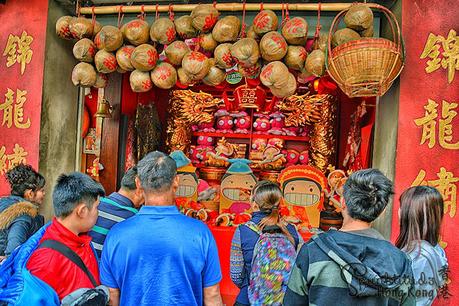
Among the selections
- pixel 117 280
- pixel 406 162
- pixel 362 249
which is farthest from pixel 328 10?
pixel 117 280

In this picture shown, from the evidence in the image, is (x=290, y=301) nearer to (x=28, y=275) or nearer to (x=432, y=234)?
(x=432, y=234)

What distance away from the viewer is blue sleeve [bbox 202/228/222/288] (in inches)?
64.0

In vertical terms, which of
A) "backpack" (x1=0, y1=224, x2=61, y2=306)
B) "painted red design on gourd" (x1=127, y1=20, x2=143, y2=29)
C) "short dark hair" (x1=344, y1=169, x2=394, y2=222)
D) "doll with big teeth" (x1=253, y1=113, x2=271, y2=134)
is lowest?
"backpack" (x1=0, y1=224, x2=61, y2=306)

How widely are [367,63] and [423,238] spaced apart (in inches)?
47.4

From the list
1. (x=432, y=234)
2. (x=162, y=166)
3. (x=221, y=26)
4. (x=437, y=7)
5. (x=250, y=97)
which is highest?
(x=437, y=7)

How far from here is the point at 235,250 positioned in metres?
2.21

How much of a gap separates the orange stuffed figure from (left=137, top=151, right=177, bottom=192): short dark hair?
246cm

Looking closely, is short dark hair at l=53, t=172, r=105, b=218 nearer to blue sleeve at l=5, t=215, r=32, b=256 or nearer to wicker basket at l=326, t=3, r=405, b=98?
blue sleeve at l=5, t=215, r=32, b=256

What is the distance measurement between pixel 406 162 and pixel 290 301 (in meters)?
1.93

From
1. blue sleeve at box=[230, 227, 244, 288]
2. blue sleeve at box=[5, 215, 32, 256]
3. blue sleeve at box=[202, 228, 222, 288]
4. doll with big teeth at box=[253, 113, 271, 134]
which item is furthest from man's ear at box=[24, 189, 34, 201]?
doll with big teeth at box=[253, 113, 271, 134]

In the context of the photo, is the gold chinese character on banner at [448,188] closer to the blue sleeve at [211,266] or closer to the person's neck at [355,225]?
the person's neck at [355,225]

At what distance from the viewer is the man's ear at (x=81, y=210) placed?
152 cm

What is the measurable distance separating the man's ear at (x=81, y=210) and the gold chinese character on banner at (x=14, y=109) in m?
2.38

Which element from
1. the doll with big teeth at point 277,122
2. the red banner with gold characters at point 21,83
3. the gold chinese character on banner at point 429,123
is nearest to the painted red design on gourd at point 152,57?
the red banner with gold characters at point 21,83
